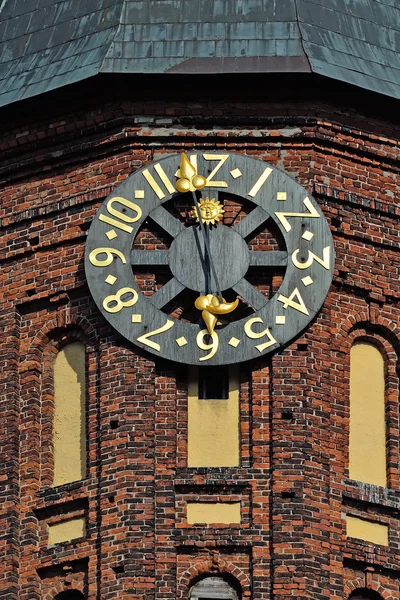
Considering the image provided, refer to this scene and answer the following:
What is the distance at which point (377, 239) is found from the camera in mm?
38125

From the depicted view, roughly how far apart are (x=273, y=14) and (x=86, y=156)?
9.28 ft

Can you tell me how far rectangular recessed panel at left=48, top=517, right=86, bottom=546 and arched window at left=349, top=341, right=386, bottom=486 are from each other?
3162 millimetres

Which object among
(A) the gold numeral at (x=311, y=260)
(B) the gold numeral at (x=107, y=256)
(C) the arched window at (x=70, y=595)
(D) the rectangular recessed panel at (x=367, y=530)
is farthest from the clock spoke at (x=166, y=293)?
(C) the arched window at (x=70, y=595)

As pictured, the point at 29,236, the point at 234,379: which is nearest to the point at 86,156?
the point at 29,236

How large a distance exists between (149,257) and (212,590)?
4047 millimetres

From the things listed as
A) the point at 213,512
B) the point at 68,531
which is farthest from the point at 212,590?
the point at 68,531

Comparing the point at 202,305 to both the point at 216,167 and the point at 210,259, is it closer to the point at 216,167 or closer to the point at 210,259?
the point at 210,259

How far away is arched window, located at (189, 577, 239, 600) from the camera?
Result: 35.7m

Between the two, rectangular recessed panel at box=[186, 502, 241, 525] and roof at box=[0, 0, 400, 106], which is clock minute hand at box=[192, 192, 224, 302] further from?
rectangular recessed panel at box=[186, 502, 241, 525]

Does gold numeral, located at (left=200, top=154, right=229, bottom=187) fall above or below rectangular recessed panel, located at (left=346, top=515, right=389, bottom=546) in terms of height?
above

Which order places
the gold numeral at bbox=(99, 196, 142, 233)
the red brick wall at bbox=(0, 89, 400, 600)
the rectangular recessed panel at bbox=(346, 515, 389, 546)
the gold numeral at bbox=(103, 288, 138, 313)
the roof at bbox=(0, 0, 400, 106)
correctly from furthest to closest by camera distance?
the roof at bbox=(0, 0, 400, 106) → the gold numeral at bbox=(99, 196, 142, 233) → the gold numeral at bbox=(103, 288, 138, 313) → the rectangular recessed panel at bbox=(346, 515, 389, 546) → the red brick wall at bbox=(0, 89, 400, 600)

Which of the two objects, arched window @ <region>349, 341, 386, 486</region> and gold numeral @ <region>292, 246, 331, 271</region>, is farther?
gold numeral @ <region>292, 246, 331, 271</region>

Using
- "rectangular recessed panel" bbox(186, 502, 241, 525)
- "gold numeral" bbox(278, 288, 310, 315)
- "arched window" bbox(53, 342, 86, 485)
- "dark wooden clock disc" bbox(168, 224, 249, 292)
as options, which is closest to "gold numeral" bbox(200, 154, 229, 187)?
"dark wooden clock disc" bbox(168, 224, 249, 292)

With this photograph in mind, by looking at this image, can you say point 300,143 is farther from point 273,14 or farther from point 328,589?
point 328,589
